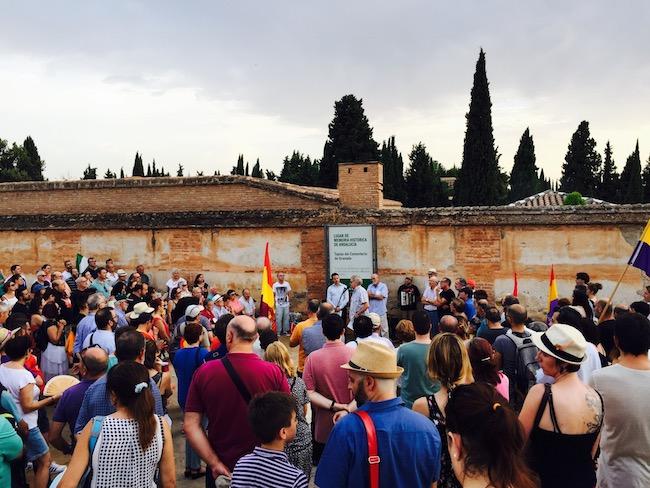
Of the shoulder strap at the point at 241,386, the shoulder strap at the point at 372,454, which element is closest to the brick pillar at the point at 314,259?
the shoulder strap at the point at 241,386

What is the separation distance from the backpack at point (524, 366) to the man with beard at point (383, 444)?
2.96m

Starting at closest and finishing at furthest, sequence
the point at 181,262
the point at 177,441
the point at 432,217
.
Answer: the point at 177,441 < the point at 432,217 < the point at 181,262

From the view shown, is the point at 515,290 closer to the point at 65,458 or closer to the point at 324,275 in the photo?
the point at 324,275

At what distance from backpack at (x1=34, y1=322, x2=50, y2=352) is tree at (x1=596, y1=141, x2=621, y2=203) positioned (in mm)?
44832

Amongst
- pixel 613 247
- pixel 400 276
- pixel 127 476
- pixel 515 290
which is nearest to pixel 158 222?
pixel 400 276

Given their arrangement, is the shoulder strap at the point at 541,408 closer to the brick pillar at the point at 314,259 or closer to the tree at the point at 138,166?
the brick pillar at the point at 314,259

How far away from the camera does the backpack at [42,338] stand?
7805 mm

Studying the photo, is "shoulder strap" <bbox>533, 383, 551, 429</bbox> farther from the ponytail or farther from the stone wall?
the stone wall

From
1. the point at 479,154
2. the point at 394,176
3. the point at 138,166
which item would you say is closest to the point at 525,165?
the point at 394,176

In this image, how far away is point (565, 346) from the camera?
12.1 feet

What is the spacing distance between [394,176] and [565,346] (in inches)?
1455

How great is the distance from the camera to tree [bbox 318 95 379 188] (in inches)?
1375

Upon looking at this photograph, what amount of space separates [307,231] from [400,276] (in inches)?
111

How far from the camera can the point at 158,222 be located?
667 inches
